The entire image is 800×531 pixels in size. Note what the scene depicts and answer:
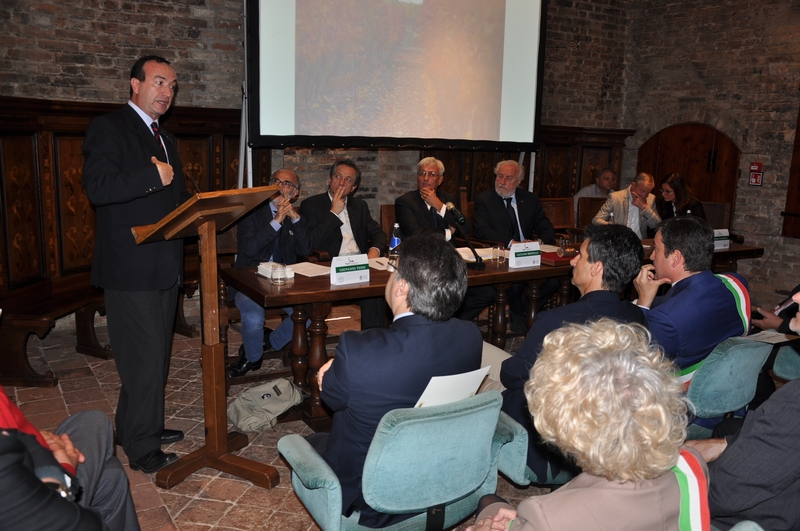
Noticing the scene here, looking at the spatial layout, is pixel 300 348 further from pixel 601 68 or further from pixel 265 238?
pixel 601 68

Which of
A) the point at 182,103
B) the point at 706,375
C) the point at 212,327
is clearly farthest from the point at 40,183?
the point at 706,375

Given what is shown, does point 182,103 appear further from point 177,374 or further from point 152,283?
point 152,283

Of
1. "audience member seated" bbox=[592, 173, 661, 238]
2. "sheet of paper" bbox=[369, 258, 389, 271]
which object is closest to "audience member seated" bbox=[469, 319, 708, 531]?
"sheet of paper" bbox=[369, 258, 389, 271]

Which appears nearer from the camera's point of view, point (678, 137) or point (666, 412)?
point (666, 412)

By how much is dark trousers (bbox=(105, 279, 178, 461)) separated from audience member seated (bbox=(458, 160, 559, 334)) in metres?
3.11

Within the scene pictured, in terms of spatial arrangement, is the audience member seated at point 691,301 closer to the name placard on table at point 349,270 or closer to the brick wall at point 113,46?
the name placard on table at point 349,270

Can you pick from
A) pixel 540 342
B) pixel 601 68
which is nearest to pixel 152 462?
pixel 540 342

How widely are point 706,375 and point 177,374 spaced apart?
332 cm

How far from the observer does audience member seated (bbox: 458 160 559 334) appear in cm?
Result: 563

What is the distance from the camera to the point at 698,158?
8109mm

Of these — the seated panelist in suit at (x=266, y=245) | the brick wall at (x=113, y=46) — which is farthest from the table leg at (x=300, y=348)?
the brick wall at (x=113, y=46)

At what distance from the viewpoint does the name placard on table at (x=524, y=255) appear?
Answer: 14.6ft

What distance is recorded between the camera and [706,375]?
2.53 m

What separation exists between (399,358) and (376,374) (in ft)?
0.28
